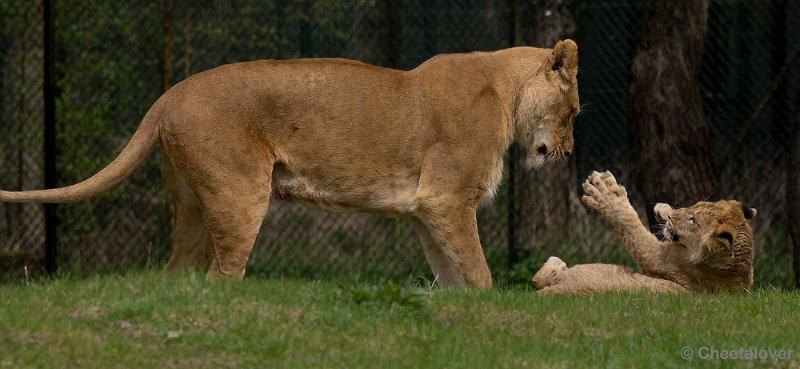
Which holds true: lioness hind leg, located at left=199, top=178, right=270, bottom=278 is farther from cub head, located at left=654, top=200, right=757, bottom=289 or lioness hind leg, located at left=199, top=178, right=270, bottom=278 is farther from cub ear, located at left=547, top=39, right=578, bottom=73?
cub head, located at left=654, top=200, right=757, bottom=289

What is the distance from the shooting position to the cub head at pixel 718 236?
738cm

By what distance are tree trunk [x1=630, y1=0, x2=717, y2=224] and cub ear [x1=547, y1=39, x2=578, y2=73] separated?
7.55 feet

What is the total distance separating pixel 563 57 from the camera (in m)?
7.95

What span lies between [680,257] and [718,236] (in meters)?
0.39

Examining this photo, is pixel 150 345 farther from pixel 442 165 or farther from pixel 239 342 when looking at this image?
pixel 442 165

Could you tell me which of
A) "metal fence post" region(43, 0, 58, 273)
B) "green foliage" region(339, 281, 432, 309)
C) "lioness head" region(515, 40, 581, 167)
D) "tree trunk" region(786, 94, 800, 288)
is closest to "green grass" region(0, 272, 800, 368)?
"green foliage" region(339, 281, 432, 309)

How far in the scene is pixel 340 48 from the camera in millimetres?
10508

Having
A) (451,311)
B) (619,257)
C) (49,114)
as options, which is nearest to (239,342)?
(451,311)

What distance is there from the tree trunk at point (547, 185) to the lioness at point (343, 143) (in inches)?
100

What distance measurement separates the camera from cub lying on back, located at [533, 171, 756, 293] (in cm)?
744

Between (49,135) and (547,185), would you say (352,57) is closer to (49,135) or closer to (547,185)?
(547,185)

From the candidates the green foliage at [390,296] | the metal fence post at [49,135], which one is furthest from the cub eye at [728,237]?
the metal fence post at [49,135]

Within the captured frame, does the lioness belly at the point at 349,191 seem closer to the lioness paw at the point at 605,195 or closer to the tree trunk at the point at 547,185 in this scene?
the lioness paw at the point at 605,195

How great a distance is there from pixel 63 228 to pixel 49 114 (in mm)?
959
